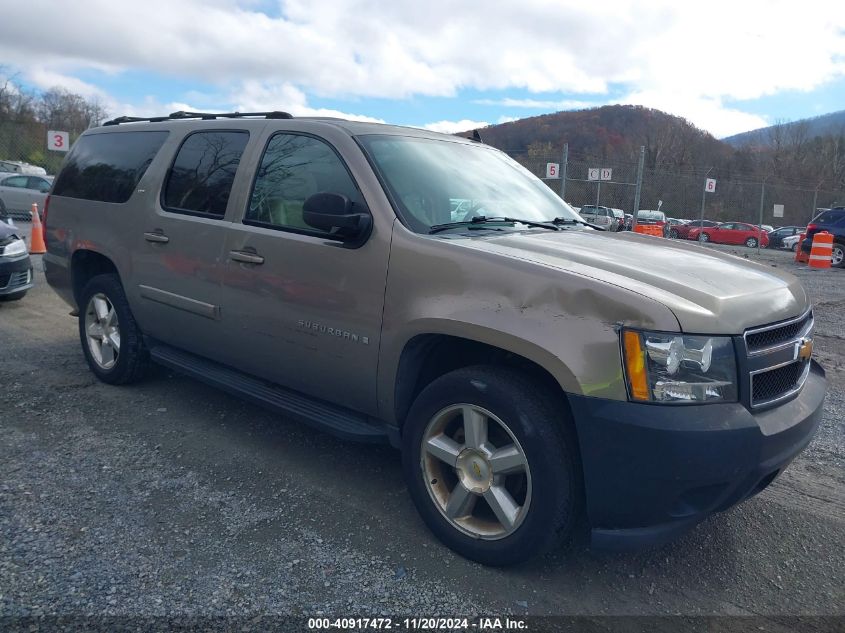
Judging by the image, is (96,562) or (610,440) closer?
(610,440)

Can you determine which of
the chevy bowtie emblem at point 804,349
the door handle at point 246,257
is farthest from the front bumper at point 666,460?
the door handle at point 246,257

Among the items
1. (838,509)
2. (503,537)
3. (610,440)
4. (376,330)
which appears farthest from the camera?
(838,509)

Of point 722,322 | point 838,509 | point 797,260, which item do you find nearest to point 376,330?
point 722,322

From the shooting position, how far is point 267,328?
3.63m

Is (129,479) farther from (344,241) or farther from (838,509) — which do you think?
(838,509)

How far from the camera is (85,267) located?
17.3 ft

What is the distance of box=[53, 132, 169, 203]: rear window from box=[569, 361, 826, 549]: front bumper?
3.60 meters

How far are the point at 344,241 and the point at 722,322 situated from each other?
1.73 m

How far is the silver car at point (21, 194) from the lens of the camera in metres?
19.1

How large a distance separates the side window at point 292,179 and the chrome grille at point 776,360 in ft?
6.40

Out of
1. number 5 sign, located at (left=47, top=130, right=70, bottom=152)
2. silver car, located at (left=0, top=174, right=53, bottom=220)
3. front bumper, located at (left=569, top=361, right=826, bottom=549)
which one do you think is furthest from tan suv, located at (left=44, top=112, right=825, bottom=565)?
number 5 sign, located at (left=47, top=130, right=70, bottom=152)

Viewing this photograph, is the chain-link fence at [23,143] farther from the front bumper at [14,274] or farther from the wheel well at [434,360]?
the wheel well at [434,360]

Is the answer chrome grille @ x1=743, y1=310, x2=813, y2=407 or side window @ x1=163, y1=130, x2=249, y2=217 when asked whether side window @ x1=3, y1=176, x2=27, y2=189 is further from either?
chrome grille @ x1=743, y1=310, x2=813, y2=407

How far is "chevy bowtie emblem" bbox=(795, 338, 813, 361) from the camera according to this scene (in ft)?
9.40
